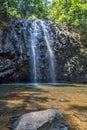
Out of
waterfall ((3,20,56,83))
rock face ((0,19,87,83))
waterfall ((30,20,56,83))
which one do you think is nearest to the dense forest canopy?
rock face ((0,19,87,83))

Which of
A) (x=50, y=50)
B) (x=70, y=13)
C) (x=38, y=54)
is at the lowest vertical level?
(x=38, y=54)

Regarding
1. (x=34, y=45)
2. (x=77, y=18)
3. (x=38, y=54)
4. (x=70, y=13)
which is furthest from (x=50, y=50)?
(x=70, y=13)

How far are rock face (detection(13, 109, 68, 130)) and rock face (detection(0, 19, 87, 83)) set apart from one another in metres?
11.2

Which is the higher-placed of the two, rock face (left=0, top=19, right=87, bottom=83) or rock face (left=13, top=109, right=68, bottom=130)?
rock face (left=0, top=19, right=87, bottom=83)

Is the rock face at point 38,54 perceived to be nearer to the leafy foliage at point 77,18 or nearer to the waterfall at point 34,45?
the waterfall at point 34,45

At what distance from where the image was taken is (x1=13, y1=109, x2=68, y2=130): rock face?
14.8ft

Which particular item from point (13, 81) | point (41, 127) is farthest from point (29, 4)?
point (41, 127)

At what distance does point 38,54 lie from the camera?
59.7 feet

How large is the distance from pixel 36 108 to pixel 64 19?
62.1 feet

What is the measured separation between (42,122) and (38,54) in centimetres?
1377

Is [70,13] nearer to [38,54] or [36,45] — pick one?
[36,45]

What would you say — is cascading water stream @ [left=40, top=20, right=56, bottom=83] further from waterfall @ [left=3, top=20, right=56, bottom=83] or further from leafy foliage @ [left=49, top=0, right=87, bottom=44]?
leafy foliage @ [left=49, top=0, right=87, bottom=44]

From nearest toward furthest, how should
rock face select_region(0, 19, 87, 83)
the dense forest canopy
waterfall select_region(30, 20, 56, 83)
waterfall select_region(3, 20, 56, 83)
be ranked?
rock face select_region(0, 19, 87, 83) < waterfall select_region(3, 20, 56, 83) < the dense forest canopy < waterfall select_region(30, 20, 56, 83)

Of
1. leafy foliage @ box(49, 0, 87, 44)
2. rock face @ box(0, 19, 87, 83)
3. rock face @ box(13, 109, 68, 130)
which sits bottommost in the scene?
rock face @ box(13, 109, 68, 130)
